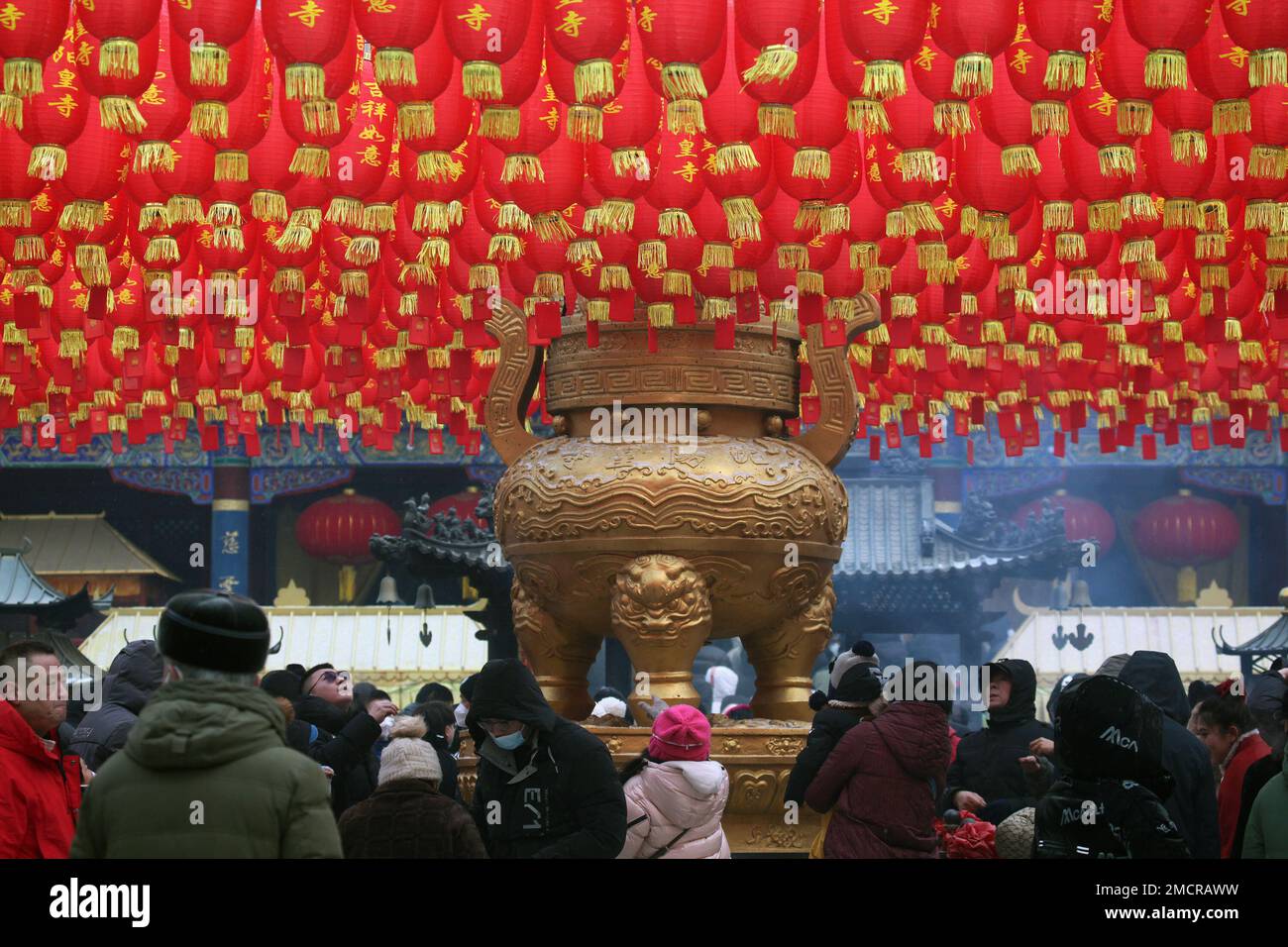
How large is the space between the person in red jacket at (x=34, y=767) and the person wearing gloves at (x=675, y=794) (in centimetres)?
130

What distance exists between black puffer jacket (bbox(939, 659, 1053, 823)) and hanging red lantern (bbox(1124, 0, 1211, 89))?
1.86 metres

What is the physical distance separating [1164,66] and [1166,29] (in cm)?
13

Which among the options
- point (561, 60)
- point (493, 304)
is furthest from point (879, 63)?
point (493, 304)

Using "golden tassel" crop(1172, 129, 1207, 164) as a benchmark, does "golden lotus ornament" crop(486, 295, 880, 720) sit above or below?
below

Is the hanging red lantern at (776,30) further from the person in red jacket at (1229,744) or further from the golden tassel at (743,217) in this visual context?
the person in red jacket at (1229,744)

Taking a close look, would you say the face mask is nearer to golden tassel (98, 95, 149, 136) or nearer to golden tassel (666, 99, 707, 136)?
golden tassel (666, 99, 707, 136)

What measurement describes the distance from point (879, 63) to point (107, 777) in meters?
3.01

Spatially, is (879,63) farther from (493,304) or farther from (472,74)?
(493,304)

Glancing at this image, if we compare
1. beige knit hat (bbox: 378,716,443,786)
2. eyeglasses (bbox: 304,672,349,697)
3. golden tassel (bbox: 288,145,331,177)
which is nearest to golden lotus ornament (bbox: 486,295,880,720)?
eyeglasses (bbox: 304,672,349,697)

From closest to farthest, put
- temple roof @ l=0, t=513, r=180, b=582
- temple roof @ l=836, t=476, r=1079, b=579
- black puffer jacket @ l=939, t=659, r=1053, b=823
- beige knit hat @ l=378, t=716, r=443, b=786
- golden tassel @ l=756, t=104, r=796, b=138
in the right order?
1. beige knit hat @ l=378, t=716, r=443, b=786
2. golden tassel @ l=756, t=104, r=796, b=138
3. black puffer jacket @ l=939, t=659, r=1053, b=823
4. temple roof @ l=836, t=476, r=1079, b=579
5. temple roof @ l=0, t=513, r=180, b=582

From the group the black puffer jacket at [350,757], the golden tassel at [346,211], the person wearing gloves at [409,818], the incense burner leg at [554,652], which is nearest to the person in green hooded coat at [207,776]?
the person wearing gloves at [409,818]

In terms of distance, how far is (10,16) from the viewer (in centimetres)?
465

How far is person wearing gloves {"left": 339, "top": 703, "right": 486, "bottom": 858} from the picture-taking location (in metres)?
3.54

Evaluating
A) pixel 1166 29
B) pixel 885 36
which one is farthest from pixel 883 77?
pixel 1166 29
